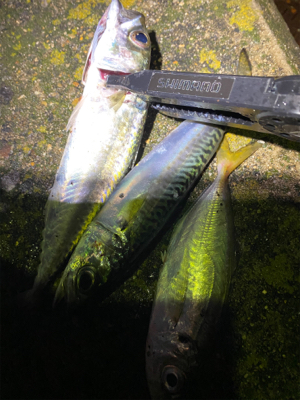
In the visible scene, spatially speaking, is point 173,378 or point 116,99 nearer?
point 173,378

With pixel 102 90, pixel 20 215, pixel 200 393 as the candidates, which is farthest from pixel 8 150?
pixel 200 393

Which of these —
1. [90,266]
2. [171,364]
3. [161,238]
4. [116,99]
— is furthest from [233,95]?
[171,364]

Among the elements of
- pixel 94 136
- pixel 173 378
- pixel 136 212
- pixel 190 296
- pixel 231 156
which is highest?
pixel 94 136

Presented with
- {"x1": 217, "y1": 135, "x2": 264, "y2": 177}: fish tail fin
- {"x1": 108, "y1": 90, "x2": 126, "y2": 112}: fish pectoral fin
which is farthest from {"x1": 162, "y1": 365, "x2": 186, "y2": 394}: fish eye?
{"x1": 108, "y1": 90, "x2": 126, "y2": 112}: fish pectoral fin

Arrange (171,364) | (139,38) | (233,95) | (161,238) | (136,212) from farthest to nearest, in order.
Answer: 1. (161,238)
2. (139,38)
3. (136,212)
4. (171,364)
5. (233,95)

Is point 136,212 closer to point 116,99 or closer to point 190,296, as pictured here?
point 190,296

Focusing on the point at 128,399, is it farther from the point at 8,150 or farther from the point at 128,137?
the point at 8,150

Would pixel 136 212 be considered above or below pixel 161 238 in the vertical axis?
above
